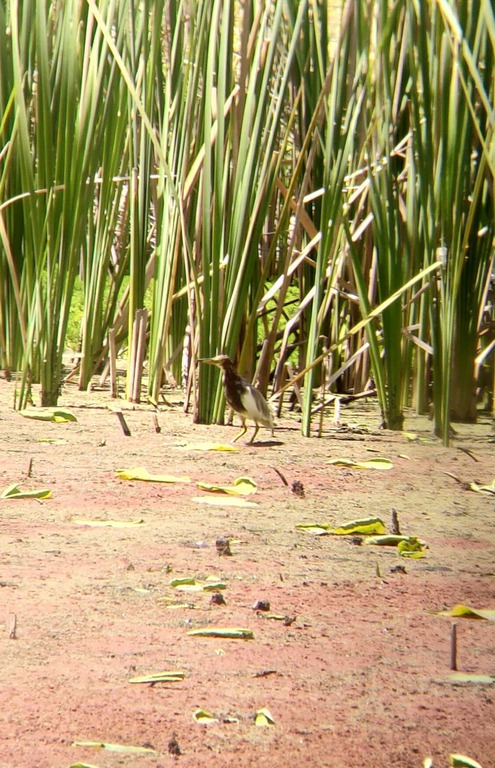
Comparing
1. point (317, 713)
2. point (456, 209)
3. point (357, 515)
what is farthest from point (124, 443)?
point (317, 713)

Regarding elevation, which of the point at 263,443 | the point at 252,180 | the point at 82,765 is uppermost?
the point at 252,180

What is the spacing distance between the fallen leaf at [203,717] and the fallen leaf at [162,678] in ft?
0.29

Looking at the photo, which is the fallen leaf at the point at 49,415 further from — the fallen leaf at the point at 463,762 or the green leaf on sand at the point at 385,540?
the fallen leaf at the point at 463,762

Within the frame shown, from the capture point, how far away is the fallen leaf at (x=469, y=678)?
4.47 feet

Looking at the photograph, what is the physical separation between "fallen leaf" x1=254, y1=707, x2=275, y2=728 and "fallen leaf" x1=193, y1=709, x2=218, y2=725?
5cm

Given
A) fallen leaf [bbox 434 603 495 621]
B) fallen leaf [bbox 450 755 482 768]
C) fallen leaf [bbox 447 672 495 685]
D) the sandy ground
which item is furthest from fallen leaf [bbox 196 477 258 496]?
fallen leaf [bbox 450 755 482 768]

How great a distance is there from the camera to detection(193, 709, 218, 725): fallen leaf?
1204 millimetres

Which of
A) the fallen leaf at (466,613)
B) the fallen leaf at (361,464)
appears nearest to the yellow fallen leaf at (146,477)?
the fallen leaf at (361,464)

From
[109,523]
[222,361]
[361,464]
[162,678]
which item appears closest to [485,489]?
[361,464]

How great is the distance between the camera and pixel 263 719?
122 cm

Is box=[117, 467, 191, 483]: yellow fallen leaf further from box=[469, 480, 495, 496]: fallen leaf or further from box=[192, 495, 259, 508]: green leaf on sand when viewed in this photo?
box=[469, 480, 495, 496]: fallen leaf

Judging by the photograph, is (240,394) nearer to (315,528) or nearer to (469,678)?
(315,528)

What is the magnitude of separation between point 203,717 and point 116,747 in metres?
0.12

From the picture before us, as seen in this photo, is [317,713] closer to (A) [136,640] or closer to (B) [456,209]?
(A) [136,640]
